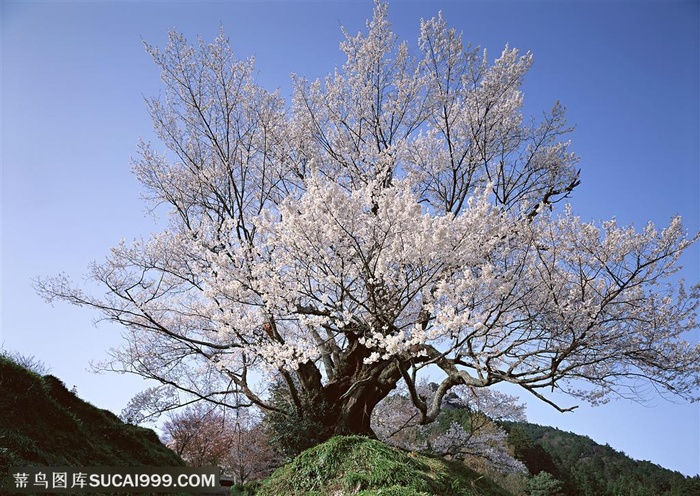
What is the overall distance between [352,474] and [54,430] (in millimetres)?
4791

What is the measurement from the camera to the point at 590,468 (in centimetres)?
3038

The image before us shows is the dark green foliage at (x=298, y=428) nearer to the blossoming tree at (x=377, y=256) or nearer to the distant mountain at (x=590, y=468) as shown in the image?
the blossoming tree at (x=377, y=256)

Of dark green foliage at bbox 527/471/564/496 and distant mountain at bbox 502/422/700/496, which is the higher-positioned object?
dark green foliage at bbox 527/471/564/496

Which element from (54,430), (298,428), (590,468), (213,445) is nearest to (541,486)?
(590,468)

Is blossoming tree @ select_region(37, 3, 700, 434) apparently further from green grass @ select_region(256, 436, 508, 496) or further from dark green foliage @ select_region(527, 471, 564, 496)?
dark green foliage @ select_region(527, 471, 564, 496)

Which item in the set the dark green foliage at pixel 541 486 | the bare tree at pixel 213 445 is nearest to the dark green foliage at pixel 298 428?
the bare tree at pixel 213 445

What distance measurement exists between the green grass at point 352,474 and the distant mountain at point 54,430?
2861 millimetres

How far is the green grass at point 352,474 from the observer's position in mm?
3590

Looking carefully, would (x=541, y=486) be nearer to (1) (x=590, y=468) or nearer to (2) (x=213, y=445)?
(1) (x=590, y=468)

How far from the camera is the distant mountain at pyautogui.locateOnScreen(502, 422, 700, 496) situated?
26.4m

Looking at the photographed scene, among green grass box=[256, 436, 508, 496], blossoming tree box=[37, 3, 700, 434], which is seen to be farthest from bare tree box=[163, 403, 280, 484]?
green grass box=[256, 436, 508, 496]

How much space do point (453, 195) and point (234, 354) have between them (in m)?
5.50

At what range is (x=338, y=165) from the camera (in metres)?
10.9

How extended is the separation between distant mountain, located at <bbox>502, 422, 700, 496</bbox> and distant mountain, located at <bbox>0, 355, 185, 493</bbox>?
2234 centimetres
